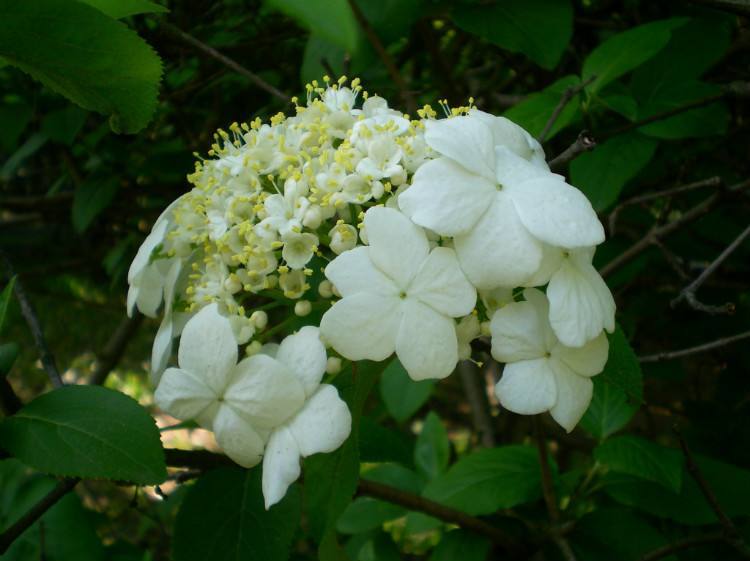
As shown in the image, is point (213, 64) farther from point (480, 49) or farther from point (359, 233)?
point (359, 233)

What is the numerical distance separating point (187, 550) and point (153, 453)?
0.73 ft

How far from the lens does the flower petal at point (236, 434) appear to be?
2.51 ft

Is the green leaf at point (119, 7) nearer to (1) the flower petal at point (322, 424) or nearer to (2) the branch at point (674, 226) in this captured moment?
(1) the flower petal at point (322, 424)

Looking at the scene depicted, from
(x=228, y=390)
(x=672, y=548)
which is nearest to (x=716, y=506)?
(x=672, y=548)

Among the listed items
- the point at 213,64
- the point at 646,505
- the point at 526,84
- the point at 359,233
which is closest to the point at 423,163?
the point at 359,233

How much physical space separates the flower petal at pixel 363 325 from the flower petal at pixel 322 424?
0.16ft

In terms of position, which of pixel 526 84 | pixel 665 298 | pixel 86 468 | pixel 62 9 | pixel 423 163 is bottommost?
pixel 665 298

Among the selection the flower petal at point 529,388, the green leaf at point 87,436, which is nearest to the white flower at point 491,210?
the flower petal at point 529,388

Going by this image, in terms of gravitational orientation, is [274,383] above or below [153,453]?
above

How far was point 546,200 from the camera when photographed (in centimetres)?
73

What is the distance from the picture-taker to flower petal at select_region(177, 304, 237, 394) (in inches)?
30.2

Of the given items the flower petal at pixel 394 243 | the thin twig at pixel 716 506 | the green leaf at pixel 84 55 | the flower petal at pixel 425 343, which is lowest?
the thin twig at pixel 716 506

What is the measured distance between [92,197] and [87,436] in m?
1.08

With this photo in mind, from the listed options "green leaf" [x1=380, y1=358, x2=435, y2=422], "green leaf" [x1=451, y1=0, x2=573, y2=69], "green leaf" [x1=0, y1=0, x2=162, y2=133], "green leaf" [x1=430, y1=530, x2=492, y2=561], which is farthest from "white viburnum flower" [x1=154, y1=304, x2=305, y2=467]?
"green leaf" [x1=380, y1=358, x2=435, y2=422]
